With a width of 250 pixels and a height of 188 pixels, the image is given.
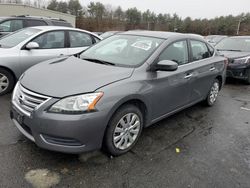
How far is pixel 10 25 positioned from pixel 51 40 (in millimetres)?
3710

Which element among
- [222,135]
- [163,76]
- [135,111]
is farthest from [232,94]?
[135,111]

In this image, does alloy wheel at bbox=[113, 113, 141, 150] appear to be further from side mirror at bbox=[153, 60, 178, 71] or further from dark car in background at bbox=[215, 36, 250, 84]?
dark car in background at bbox=[215, 36, 250, 84]

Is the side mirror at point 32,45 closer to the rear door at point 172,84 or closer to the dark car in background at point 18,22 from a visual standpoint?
the rear door at point 172,84

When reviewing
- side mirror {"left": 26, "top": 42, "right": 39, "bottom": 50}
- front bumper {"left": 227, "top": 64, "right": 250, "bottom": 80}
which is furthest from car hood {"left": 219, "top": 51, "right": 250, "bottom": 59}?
side mirror {"left": 26, "top": 42, "right": 39, "bottom": 50}

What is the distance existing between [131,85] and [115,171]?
3.34ft

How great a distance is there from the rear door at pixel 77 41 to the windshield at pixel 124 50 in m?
1.72

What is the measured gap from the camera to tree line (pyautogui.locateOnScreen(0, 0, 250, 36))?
42994mm

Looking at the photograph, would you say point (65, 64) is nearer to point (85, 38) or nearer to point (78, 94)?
point (78, 94)

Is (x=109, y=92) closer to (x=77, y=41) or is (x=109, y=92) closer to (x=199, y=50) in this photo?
(x=199, y=50)

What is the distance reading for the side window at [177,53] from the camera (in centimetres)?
320

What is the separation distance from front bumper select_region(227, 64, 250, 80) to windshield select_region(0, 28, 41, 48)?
5.58 metres

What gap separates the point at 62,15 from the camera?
28.6 metres

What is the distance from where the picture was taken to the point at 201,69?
387 cm

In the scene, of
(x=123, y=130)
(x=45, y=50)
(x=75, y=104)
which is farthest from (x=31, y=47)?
(x=123, y=130)
